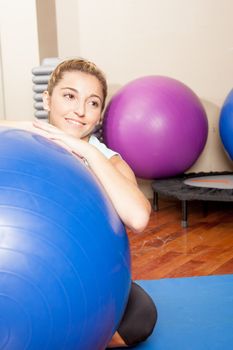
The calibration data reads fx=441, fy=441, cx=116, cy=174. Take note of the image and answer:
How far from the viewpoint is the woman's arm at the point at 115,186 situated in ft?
3.46

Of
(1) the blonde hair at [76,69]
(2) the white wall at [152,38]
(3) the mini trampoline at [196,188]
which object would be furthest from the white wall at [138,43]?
(1) the blonde hair at [76,69]

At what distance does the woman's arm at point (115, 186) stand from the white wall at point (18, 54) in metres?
1.88

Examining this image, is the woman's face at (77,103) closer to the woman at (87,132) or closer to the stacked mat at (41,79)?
the woman at (87,132)

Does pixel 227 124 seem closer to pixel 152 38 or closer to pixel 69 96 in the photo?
pixel 152 38

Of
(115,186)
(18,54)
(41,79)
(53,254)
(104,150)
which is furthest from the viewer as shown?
(18,54)

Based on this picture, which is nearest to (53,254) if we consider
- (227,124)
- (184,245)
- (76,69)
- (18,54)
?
(76,69)

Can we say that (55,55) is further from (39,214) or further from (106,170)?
(39,214)

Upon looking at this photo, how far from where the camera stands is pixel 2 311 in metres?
0.76

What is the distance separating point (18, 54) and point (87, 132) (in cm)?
179

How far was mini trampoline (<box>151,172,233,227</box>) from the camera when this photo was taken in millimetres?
2426

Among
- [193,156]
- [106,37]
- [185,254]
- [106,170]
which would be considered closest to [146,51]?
[106,37]

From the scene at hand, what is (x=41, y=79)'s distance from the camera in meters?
2.71

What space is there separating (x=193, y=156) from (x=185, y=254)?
871 mm

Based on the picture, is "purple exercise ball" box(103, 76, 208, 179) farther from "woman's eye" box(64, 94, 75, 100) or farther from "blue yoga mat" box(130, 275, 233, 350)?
"woman's eye" box(64, 94, 75, 100)
